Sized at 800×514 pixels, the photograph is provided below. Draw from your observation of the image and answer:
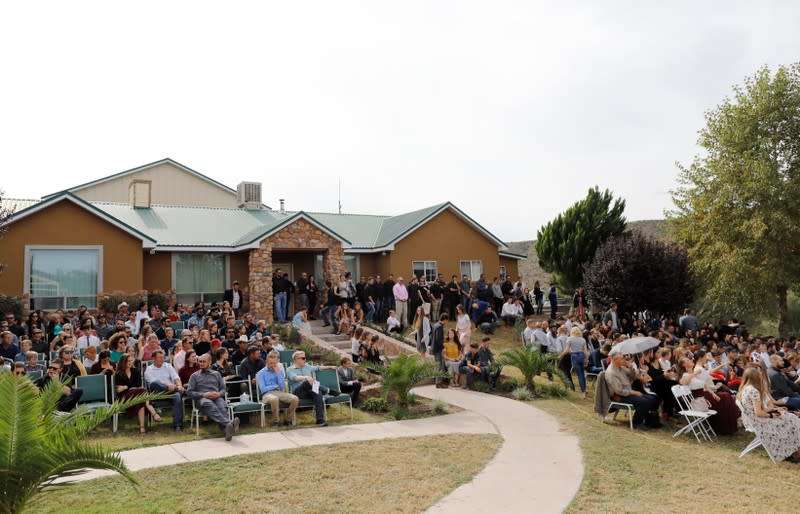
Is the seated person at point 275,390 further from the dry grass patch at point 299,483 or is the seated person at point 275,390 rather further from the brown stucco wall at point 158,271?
the brown stucco wall at point 158,271

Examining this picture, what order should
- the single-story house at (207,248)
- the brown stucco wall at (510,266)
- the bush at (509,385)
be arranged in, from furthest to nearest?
the brown stucco wall at (510,266)
the single-story house at (207,248)
the bush at (509,385)

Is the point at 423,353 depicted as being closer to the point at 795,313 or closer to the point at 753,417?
the point at 753,417

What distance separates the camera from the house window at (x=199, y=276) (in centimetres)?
2091

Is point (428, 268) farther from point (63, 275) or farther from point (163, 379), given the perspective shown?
point (163, 379)

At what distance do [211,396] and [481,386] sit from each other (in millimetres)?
6645

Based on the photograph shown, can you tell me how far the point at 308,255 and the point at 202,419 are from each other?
13.6 m

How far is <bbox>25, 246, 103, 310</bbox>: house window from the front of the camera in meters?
17.5

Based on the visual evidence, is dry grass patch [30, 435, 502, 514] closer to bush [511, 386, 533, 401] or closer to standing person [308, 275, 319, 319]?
bush [511, 386, 533, 401]

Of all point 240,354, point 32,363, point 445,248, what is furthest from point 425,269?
point 32,363

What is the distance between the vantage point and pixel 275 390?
10539 millimetres

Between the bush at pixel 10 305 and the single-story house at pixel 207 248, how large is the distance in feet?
1.70

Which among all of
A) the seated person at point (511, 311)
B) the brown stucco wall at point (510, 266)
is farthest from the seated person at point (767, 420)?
the brown stucco wall at point (510, 266)

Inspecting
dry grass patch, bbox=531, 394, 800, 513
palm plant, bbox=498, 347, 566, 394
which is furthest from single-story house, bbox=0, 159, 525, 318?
dry grass patch, bbox=531, 394, 800, 513

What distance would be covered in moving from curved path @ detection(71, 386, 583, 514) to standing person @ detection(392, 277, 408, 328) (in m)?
9.11
